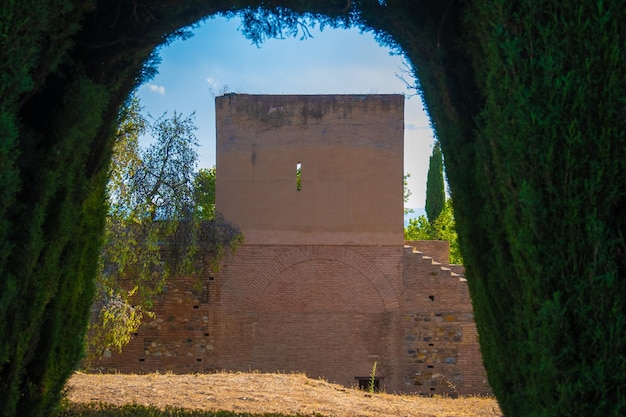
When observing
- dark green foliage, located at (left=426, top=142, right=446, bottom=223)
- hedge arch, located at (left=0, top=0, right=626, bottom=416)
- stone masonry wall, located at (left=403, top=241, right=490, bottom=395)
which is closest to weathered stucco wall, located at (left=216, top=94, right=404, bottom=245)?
stone masonry wall, located at (left=403, top=241, right=490, bottom=395)

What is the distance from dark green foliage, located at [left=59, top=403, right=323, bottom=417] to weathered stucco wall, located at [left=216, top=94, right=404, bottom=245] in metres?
7.68

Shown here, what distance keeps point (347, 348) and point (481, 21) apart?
11.1 meters

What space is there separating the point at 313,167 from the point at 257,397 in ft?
24.3

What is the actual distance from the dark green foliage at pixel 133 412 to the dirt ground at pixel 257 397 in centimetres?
33

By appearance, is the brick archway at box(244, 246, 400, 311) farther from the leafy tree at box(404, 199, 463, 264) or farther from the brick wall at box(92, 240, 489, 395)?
the leafy tree at box(404, 199, 463, 264)

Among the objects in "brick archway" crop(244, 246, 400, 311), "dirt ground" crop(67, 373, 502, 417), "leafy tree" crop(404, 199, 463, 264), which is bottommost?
"dirt ground" crop(67, 373, 502, 417)

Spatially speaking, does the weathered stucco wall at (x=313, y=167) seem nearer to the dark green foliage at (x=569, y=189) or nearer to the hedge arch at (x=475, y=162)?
the hedge arch at (x=475, y=162)

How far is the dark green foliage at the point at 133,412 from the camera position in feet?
20.7

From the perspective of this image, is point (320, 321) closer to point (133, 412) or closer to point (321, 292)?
point (321, 292)

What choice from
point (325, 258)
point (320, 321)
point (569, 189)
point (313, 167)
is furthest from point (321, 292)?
point (569, 189)

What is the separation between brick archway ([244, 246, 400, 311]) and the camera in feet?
47.2

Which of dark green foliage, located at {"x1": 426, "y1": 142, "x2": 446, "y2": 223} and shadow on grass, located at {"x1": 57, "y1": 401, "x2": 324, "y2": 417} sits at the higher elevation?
dark green foliage, located at {"x1": 426, "y1": 142, "x2": 446, "y2": 223}

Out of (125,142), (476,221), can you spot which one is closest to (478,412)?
(476,221)

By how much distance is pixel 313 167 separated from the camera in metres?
14.7
